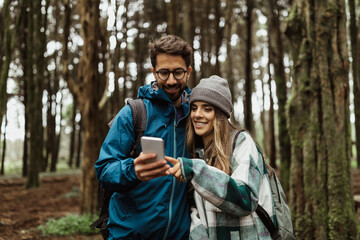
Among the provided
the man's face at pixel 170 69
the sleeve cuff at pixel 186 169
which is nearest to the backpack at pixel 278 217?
the sleeve cuff at pixel 186 169

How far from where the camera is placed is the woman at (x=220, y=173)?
188 cm

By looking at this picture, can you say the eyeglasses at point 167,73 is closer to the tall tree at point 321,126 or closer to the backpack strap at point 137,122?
the backpack strap at point 137,122

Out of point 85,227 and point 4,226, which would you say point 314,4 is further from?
point 4,226

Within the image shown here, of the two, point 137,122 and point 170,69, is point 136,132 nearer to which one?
point 137,122

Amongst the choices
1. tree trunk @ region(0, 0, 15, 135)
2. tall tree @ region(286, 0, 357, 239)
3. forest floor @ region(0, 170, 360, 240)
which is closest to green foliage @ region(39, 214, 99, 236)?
forest floor @ region(0, 170, 360, 240)

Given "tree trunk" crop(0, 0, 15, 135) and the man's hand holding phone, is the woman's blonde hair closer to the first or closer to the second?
the man's hand holding phone

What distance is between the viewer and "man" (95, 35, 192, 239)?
2047 millimetres

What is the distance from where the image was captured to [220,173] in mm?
1903

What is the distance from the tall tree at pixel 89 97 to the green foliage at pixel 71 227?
0.73ft

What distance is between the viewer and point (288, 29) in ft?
15.5

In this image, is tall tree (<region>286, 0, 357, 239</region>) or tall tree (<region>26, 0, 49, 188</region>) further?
tall tree (<region>26, 0, 49, 188</region>)

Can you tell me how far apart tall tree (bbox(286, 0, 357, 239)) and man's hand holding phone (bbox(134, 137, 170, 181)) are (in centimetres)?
299

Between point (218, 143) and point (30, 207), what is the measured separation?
9.15 meters

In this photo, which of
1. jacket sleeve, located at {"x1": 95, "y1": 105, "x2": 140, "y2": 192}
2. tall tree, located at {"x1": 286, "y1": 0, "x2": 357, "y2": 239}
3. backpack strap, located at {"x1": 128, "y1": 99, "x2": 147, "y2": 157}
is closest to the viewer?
jacket sleeve, located at {"x1": 95, "y1": 105, "x2": 140, "y2": 192}
